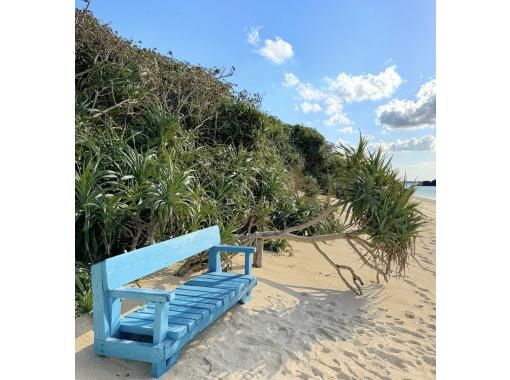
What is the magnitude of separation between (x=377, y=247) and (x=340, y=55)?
263 centimetres

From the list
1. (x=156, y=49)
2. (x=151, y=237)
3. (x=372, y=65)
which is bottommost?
(x=151, y=237)

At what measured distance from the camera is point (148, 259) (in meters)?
3.03

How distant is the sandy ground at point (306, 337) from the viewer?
112 inches

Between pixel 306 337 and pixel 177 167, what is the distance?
2.88 metres

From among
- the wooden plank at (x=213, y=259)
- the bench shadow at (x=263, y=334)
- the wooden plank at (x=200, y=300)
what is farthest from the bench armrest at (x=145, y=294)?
the wooden plank at (x=213, y=259)

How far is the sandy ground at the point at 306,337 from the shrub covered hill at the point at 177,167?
72cm

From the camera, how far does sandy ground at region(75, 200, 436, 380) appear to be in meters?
2.84

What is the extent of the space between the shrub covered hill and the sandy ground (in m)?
0.72

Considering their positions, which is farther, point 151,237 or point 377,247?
point 377,247

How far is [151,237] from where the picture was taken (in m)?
4.46

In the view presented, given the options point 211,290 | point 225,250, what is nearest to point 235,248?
point 225,250

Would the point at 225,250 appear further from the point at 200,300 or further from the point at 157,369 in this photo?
the point at 157,369
